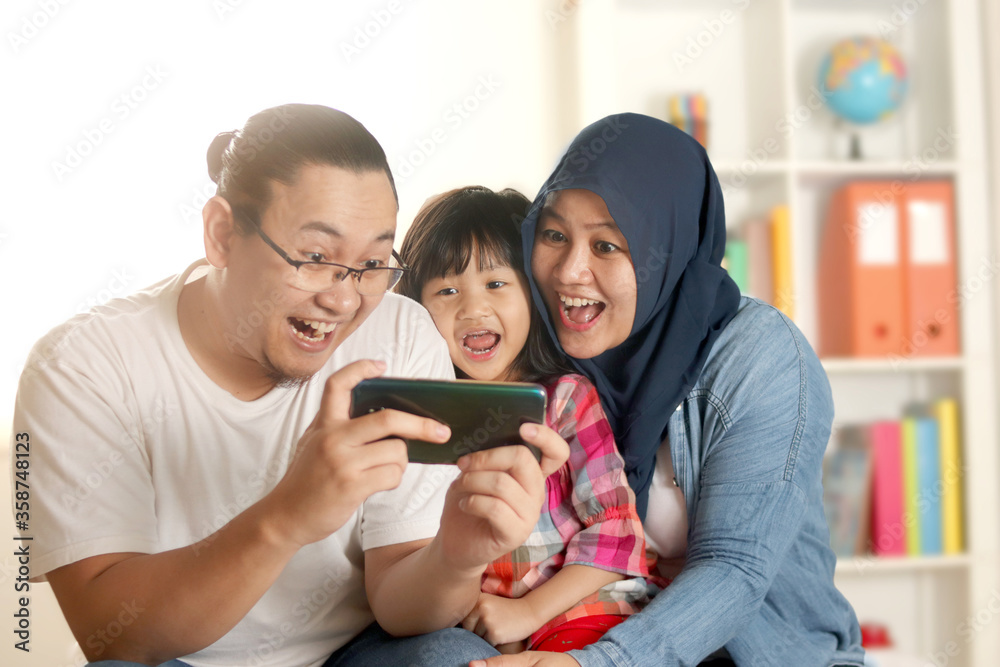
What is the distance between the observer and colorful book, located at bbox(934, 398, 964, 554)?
215 centimetres

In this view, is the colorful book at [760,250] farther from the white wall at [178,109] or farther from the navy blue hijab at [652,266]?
the navy blue hijab at [652,266]

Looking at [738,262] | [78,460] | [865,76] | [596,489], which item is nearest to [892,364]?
[738,262]

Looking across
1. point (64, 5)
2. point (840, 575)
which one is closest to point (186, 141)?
point (64, 5)

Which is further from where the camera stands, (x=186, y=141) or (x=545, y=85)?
(x=545, y=85)

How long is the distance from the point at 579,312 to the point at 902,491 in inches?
56.1

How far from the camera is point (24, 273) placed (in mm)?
1850

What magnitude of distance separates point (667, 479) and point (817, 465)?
0.21 meters

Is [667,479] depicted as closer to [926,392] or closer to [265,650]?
[265,650]

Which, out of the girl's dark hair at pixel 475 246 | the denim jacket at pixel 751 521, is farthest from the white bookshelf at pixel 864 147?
the denim jacket at pixel 751 521

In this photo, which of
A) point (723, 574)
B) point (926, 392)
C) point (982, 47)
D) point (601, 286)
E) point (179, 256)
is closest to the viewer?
point (723, 574)

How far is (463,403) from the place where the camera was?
2.61 ft

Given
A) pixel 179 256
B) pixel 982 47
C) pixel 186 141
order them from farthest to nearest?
pixel 982 47
pixel 186 141
pixel 179 256

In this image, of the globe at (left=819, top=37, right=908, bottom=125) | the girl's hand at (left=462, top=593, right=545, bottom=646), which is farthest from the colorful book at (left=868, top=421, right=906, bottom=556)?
the girl's hand at (left=462, top=593, right=545, bottom=646)

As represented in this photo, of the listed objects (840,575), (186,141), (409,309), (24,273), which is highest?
(186,141)
